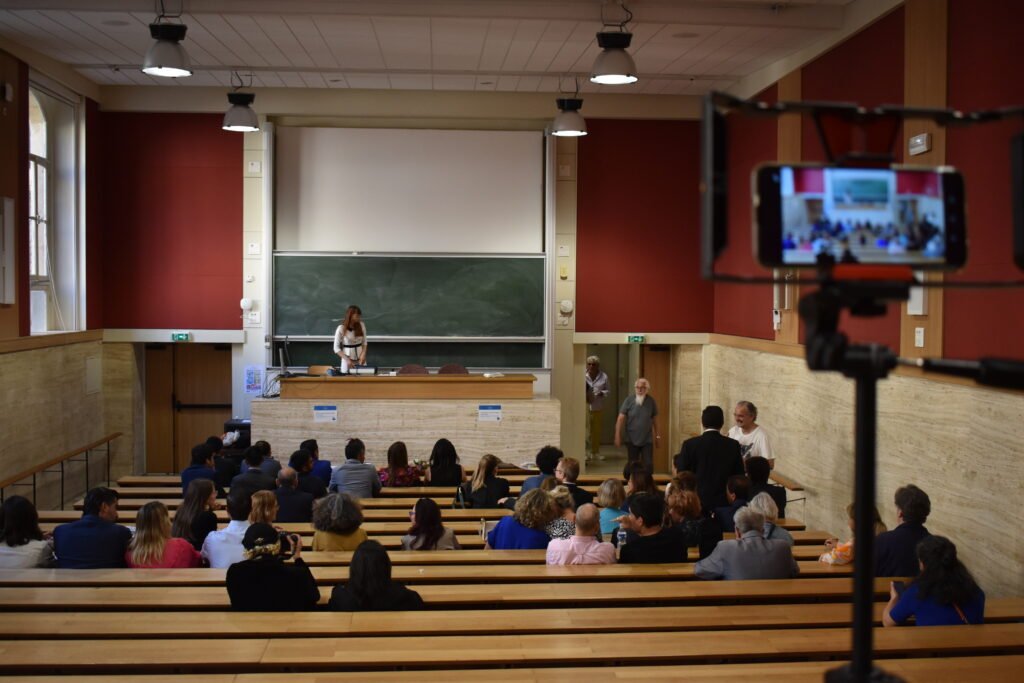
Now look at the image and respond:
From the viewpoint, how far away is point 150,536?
5.26 metres

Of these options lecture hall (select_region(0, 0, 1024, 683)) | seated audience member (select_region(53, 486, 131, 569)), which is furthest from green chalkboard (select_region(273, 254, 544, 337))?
seated audience member (select_region(53, 486, 131, 569))

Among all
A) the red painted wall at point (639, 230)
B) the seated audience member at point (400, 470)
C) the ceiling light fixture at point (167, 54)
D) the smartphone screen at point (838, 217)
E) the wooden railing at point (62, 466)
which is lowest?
the wooden railing at point (62, 466)

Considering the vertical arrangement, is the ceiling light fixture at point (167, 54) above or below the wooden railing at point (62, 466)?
above

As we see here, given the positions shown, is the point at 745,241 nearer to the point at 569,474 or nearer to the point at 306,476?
the point at 569,474

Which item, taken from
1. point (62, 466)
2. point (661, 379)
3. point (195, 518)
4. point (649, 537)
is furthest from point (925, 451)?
point (62, 466)

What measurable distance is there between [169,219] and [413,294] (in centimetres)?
311

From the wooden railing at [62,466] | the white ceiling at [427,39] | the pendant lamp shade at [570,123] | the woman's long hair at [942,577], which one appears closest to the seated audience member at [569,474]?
the woman's long hair at [942,577]

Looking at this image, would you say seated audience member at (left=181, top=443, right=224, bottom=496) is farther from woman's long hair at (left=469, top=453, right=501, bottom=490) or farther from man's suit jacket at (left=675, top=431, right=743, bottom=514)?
man's suit jacket at (left=675, top=431, right=743, bottom=514)

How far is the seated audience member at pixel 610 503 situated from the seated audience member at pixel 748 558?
1030 millimetres

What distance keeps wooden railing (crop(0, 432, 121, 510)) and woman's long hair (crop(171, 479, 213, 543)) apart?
383cm

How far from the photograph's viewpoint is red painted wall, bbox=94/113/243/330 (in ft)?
40.0

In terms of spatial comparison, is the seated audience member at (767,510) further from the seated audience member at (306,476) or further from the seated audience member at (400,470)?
the seated audience member at (400,470)

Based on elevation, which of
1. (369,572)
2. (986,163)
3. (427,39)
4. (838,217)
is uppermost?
(427,39)

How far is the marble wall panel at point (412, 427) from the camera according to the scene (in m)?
10.0
